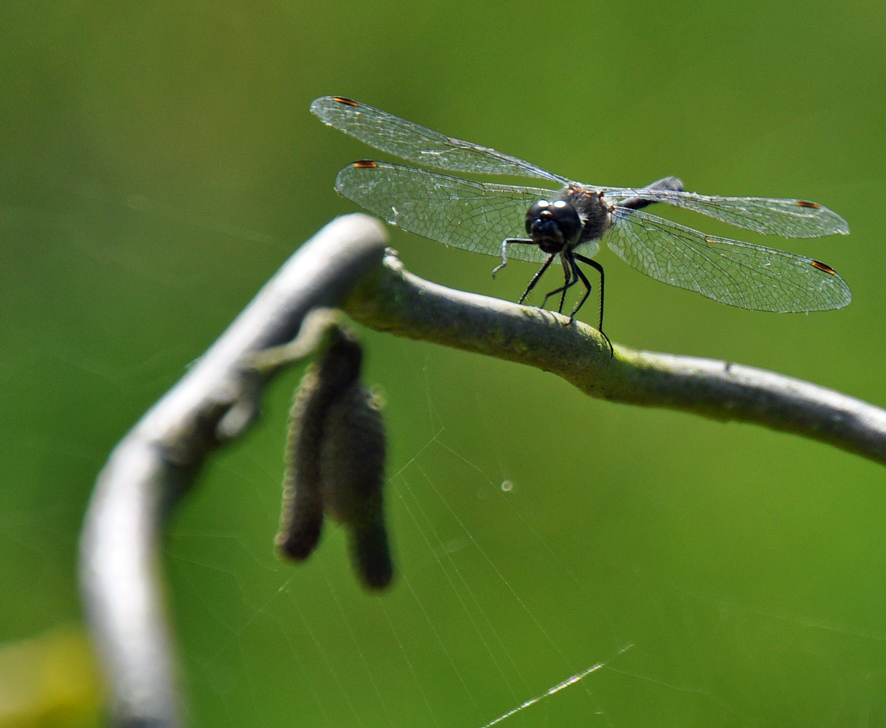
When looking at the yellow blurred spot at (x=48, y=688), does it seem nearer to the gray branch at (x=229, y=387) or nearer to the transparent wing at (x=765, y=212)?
the gray branch at (x=229, y=387)

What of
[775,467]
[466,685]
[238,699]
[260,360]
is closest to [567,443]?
[775,467]

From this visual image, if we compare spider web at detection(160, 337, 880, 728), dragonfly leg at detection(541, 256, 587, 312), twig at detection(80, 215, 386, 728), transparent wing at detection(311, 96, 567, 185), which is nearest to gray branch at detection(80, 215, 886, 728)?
twig at detection(80, 215, 386, 728)

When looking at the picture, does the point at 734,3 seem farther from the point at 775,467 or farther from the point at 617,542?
the point at 617,542

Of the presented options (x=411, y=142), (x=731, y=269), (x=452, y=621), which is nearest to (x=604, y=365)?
(x=731, y=269)

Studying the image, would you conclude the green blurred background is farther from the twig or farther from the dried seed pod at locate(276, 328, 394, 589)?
the twig

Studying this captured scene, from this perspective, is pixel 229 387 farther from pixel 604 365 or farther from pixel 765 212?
pixel 765 212

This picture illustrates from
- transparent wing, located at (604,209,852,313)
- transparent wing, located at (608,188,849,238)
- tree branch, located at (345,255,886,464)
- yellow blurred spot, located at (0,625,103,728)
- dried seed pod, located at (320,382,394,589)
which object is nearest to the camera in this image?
dried seed pod, located at (320,382,394,589)
